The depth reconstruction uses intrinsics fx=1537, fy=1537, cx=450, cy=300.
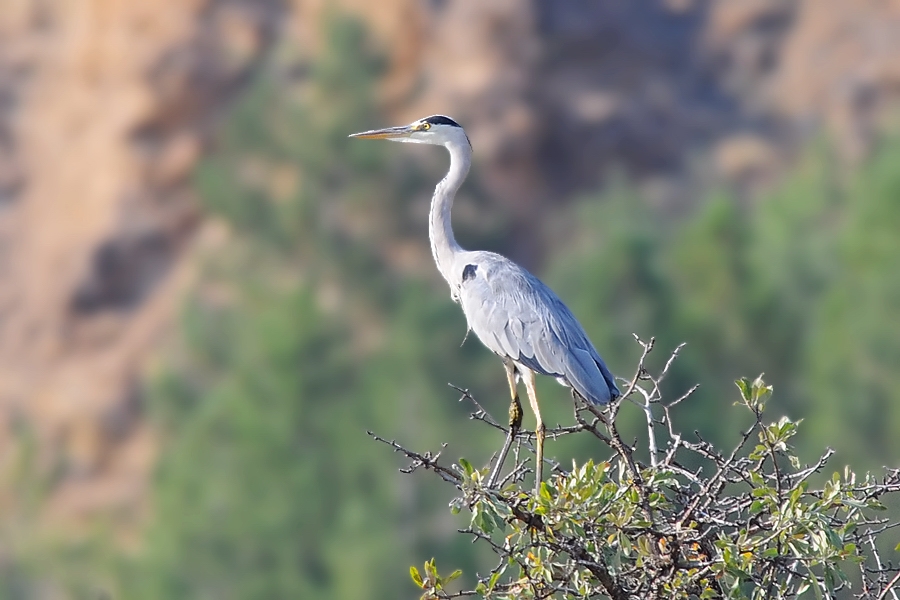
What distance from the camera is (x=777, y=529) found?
3174mm

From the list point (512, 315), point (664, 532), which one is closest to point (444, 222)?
point (512, 315)

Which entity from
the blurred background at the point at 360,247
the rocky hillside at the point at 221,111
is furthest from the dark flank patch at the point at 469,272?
the rocky hillside at the point at 221,111

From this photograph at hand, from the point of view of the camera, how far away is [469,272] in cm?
491

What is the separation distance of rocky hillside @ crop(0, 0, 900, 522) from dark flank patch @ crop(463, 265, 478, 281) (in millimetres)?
12611

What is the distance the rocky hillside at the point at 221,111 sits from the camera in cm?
1767

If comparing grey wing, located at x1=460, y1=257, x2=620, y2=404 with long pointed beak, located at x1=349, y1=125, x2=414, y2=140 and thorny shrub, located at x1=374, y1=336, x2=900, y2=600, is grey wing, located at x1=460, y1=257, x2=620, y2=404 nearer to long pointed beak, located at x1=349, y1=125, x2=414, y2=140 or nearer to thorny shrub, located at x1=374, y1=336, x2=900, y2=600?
long pointed beak, located at x1=349, y1=125, x2=414, y2=140

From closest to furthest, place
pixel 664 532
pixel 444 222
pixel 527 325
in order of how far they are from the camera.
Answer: pixel 664 532 < pixel 527 325 < pixel 444 222

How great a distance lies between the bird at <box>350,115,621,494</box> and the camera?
14.4ft

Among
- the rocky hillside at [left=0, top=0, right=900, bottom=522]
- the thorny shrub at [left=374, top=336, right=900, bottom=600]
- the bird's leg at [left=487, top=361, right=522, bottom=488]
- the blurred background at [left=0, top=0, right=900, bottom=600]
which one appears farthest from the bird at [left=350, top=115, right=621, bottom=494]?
the rocky hillside at [left=0, top=0, right=900, bottom=522]

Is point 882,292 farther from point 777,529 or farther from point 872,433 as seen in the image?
point 777,529

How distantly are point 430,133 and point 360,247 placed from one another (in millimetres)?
11512

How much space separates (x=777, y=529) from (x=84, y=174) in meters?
16.2

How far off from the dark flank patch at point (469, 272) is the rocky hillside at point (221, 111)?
1261cm

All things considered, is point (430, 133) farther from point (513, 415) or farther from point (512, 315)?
point (513, 415)
